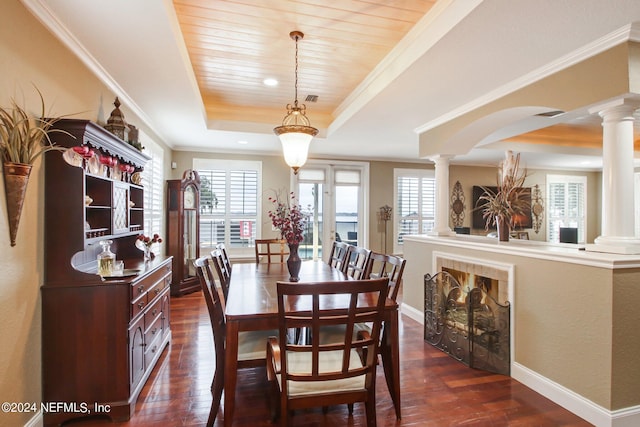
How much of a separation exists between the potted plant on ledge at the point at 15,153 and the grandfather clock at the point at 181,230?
345 centimetres

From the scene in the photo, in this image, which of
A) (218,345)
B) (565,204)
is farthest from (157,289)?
(565,204)

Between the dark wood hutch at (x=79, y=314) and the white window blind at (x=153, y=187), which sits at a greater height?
the white window blind at (x=153, y=187)

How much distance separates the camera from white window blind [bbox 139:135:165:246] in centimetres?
412

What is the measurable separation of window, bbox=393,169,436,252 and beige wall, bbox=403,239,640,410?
159 inches

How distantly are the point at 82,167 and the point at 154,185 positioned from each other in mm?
2539

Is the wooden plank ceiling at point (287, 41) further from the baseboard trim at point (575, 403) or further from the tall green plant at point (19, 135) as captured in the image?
the baseboard trim at point (575, 403)

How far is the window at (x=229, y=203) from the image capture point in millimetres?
5926

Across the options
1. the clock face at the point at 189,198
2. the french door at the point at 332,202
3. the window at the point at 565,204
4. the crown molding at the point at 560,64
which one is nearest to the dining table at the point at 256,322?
the crown molding at the point at 560,64

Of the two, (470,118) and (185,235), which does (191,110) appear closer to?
(185,235)

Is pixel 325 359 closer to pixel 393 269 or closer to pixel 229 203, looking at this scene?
pixel 393 269

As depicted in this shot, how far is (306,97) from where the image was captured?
4.10 metres

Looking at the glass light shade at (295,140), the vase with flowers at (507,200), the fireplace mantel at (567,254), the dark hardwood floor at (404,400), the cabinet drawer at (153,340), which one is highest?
the glass light shade at (295,140)

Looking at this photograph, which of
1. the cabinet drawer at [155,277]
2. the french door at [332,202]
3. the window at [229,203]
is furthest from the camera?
the french door at [332,202]

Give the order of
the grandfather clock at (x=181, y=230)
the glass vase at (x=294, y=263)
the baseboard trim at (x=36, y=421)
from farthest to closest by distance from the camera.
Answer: the grandfather clock at (x=181, y=230), the glass vase at (x=294, y=263), the baseboard trim at (x=36, y=421)
